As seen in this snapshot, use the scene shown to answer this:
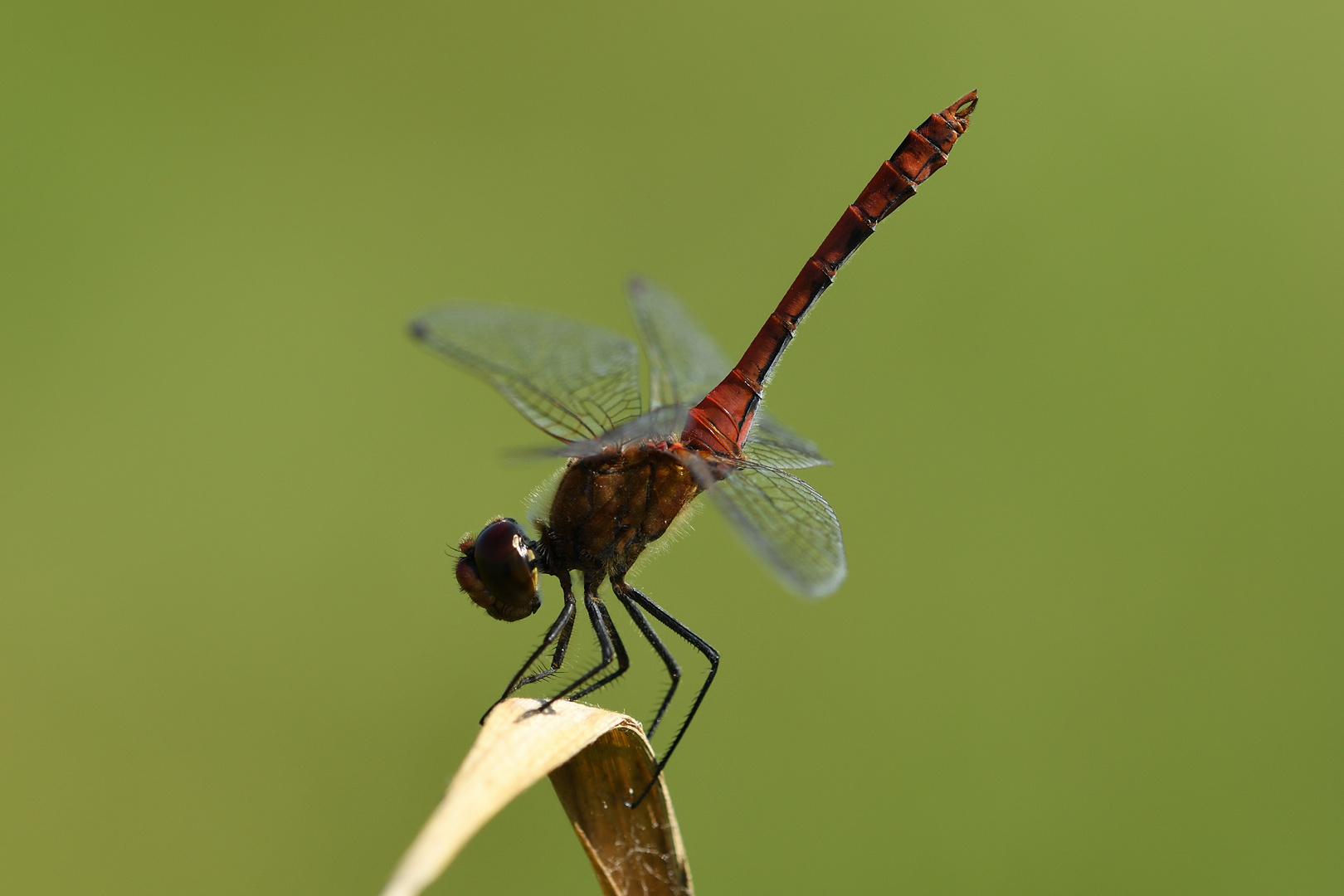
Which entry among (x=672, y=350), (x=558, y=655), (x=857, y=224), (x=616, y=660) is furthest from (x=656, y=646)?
(x=857, y=224)

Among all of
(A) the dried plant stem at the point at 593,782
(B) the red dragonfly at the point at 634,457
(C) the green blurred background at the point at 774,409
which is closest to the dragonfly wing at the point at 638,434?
(B) the red dragonfly at the point at 634,457

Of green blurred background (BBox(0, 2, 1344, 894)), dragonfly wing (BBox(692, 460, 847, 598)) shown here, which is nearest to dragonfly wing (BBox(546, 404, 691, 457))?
dragonfly wing (BBox(692, 460, 847, 598))

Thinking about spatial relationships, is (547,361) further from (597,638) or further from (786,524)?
(786,524)

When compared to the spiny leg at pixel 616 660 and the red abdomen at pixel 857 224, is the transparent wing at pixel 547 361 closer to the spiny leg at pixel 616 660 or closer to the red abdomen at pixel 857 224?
the red abdomen at pixel 857 224

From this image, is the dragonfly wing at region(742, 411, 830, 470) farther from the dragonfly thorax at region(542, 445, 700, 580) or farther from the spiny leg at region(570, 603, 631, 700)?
the spiny leg at region(570, 603, 631, 700)

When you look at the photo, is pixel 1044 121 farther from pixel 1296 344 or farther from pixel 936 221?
pixel 1296 344

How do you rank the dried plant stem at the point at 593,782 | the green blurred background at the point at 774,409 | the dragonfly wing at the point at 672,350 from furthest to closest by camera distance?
the green blurred background at the point at 774,409 → the dragonfly wing at the point at 672,350 → the dried plant stem at the point at 593,782
